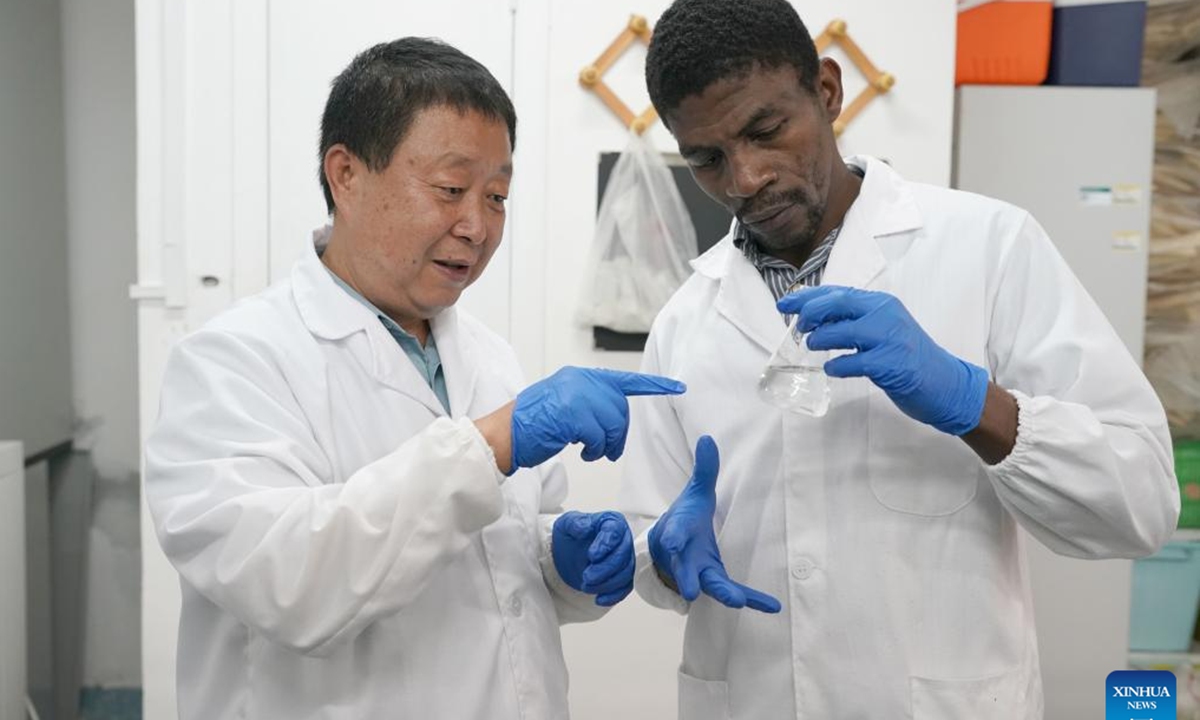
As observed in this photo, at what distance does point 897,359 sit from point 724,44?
0.39 meters

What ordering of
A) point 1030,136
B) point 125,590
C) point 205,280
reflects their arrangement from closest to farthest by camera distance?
point 205,280 < point 1030,136 < point 125,590

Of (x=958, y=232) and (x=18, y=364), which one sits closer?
(x=958, y=232)

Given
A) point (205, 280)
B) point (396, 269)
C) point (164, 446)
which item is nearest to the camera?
point (164, 446)

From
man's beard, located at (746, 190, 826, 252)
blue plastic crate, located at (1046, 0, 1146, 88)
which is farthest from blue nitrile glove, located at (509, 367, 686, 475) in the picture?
blue plastic crate, located at (1046, 0, 1146, 88)

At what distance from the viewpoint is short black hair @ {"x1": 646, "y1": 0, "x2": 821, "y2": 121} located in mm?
1145

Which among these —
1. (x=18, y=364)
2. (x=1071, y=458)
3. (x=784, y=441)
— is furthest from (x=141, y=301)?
(x=1071, y=458)

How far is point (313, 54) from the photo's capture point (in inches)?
92.0

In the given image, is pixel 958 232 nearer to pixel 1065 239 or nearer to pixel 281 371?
Result: pixel 281 371

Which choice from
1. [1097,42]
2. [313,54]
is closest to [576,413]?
[313,54]

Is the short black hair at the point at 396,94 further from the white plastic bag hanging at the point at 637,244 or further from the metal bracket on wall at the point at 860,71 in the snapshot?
the metal bracket on wall at the point at 860,71

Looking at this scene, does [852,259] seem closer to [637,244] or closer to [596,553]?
[596,553]

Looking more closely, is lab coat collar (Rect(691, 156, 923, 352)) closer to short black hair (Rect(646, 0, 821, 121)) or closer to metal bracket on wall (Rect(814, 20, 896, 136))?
short black hair (Rect(646, 0, 821, 121))

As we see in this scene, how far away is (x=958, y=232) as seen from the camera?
1199 mm

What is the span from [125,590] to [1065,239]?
2.70 meters
